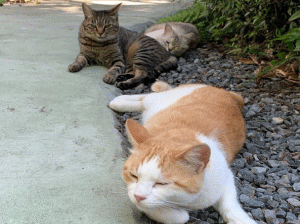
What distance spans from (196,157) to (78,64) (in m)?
3.18

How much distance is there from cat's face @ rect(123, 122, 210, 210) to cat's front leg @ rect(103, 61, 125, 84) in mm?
2570

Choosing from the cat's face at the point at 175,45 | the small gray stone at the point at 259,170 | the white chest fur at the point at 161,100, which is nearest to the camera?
the small gray stone at the point at 259,170

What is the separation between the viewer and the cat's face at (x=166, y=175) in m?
1.85

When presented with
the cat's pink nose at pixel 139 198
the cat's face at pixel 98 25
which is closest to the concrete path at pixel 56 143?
the cat's pink nose at pixel 139 198

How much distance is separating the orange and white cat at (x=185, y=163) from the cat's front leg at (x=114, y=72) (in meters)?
1.66

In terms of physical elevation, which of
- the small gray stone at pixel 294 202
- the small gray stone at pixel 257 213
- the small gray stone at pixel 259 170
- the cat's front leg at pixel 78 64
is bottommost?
the cat's front leg at pixel 78 64

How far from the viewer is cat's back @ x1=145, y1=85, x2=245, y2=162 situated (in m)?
2.62

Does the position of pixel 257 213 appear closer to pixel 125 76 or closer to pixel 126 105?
pixel 126 105

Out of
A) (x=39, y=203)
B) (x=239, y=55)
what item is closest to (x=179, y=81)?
(x=239, y=55)

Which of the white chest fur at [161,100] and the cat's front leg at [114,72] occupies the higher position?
the white chest fur at [161,100]

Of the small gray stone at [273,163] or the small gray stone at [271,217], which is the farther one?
the small gray stone at [273,163]

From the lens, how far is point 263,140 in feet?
10.6

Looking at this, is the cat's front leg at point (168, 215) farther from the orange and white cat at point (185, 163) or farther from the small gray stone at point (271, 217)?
the small gray stone at point (271, 217)

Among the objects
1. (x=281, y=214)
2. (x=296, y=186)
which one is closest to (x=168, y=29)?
(x=296, y=186)
